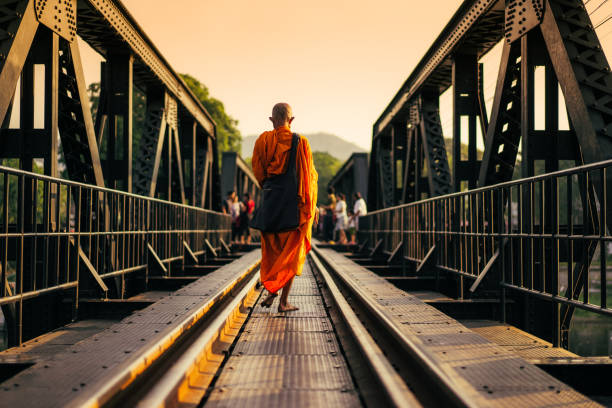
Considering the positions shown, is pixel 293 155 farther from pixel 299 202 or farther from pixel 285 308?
pixel 285 308

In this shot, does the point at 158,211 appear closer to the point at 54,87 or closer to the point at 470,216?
the point at 54,87

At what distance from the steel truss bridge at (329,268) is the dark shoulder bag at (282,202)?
836mm

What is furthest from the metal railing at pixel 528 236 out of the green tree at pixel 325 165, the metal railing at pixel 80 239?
the green tree at pixel 325 165

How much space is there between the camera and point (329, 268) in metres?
10.3

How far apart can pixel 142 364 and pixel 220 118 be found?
1830 inches

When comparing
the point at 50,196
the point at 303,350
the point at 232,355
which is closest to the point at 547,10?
the point at 303,350

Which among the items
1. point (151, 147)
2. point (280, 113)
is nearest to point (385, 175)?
point (151, 147)

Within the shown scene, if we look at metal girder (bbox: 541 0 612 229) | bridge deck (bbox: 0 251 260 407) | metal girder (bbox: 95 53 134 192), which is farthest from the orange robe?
metal girder (bbox: 95 53 134 192)

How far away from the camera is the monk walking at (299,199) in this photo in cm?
558

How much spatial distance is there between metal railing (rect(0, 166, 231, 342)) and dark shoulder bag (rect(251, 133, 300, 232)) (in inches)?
68.3

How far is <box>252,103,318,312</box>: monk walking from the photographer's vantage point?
220 inches

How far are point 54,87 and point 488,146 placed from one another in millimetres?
4941

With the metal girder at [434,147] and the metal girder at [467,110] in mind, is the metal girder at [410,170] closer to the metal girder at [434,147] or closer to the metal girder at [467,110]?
the metal girder at [434,147]

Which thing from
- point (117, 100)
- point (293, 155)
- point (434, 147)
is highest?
point (117, 100)
